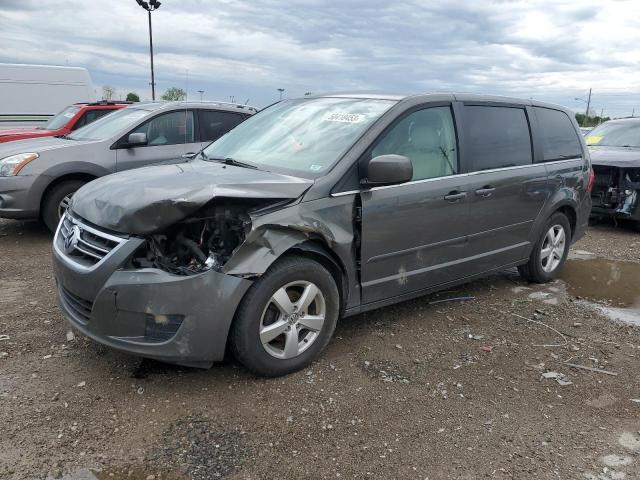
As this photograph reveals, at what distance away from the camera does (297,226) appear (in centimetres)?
327

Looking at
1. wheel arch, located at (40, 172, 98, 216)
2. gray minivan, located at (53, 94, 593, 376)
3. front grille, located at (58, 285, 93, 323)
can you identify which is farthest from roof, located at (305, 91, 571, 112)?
wheel arch, located at (40, 172, 98, 216)

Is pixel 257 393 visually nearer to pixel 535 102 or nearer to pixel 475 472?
pixel 475 472

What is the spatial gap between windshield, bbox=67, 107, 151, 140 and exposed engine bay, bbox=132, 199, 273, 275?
4492 millimetres

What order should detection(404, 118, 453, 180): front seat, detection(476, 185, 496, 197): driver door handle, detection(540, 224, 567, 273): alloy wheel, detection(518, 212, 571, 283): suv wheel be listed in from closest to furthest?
detection(404, 118, 453, 180): front seat < detection(476, 185, 496, 197): driver door handle < detection(518, 212, 571, 283): suv wheel < detection(540, 224, 567, 273): alloy wheel

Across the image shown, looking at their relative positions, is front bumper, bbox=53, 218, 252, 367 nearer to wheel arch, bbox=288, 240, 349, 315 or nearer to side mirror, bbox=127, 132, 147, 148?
wheel arch, bbox=288, 240, 349, 315

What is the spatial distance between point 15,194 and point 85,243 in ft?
12.5

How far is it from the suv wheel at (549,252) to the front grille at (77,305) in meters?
4.06

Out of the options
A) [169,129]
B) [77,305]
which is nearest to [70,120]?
[169,129]

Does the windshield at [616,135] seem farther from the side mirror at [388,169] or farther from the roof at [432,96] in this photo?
the side mirror at [388,169]

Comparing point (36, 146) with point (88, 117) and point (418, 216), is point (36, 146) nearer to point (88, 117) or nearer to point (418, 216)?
point (88, 117)

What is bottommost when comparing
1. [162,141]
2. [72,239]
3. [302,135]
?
[72,239]

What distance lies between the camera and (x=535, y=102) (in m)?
5.31

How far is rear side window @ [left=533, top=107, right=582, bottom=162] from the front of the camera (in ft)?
17.1

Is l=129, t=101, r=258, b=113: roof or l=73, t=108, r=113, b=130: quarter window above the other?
l=129, t=101, r=258, b=113: roof
